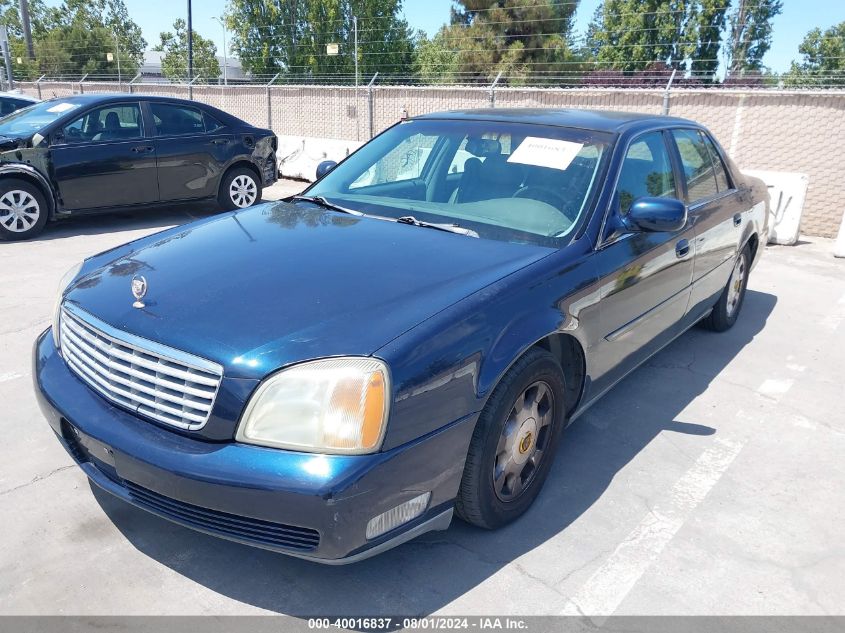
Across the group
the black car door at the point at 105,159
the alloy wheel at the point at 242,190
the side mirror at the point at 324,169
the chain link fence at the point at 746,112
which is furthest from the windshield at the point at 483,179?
the alloy wheel at the point at 242,190

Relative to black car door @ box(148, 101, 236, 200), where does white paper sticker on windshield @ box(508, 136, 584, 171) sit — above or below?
above

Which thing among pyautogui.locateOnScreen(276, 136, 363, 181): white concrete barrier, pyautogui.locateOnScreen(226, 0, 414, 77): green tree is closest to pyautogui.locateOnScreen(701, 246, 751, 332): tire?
pyautogui.locateOnScreen(276, 136, 363, 181): white concrete barrier

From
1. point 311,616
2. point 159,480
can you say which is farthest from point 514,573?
point 159,480

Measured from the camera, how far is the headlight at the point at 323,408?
2.09 m

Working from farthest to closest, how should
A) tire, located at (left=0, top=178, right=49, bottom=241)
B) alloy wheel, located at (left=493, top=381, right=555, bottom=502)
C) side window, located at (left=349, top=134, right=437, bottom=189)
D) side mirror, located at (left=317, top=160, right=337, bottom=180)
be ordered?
1. tire, located at (left=0, top=178, right=49, bottom=241)
2. side mirror, located at (left=317, top=160, right=337, bottom=180)
3. side window, located at (left=349, top=134, right=437, bottom=189)
4. alloy wheel, located at (left=493, top=381, right=555, bottom=502)

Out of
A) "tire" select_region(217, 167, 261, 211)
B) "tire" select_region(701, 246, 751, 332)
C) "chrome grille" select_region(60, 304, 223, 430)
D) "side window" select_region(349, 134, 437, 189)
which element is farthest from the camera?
"tire" select_region(217, 167, 261, 211)

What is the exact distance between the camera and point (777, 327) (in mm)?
5684

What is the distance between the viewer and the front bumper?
2049 mm

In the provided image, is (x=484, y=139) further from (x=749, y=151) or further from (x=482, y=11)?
(x=482, y=11)

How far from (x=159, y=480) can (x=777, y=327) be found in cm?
517

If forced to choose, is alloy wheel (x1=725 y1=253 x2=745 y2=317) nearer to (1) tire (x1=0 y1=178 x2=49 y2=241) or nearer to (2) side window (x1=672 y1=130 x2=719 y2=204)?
(2) side window (x1=672 y1=130 x2=719 y2=204)

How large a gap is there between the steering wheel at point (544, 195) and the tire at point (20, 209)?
20.5 ft

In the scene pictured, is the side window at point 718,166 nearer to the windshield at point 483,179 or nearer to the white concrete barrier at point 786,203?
the windshield at point 483,179

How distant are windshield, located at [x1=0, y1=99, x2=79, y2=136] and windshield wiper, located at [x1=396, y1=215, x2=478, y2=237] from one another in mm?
6008
